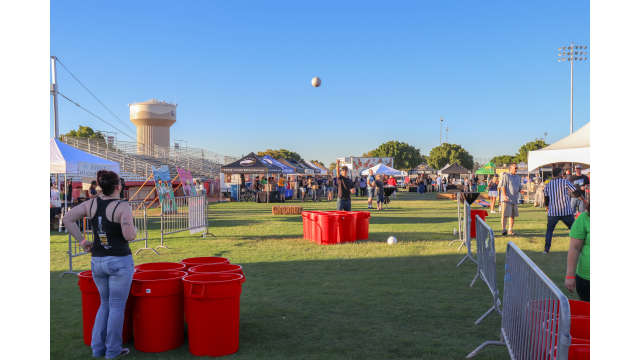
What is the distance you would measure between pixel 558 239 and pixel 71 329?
37.2 ft

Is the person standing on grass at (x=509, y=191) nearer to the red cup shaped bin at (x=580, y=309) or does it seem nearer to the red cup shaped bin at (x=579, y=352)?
the red cup shaped bin at (x=580, y=309)

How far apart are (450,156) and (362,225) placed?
98.1 meters

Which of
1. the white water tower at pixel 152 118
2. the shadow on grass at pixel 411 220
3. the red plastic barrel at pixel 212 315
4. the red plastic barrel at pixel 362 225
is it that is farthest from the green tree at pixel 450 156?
the red plastic barrel at pixel 212 315

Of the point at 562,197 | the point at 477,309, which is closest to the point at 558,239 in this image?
the point at 562,197

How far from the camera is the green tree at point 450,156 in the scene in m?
105

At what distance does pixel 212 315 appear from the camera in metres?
4.61

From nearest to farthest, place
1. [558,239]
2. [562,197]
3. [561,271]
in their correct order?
[561,271] → [562,197] → [558,239]

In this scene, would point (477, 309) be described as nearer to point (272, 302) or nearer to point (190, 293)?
point (272, 302)

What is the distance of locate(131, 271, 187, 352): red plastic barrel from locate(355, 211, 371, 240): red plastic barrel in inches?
299

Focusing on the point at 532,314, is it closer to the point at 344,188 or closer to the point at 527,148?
the point at 344,188

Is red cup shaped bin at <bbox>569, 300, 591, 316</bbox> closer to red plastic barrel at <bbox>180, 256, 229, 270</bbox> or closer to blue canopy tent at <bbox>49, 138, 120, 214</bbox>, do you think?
red plastic barrel at <bbox>180, 256, 229, 270</bbox>

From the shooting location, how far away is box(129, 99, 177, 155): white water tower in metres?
85.1

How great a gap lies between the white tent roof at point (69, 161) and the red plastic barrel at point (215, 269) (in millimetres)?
9434
